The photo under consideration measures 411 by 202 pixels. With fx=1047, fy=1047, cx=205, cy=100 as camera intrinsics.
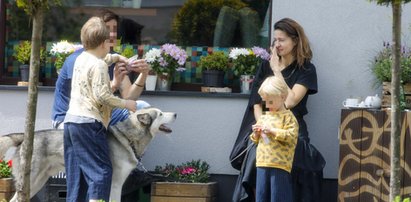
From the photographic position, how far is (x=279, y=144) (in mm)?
7902

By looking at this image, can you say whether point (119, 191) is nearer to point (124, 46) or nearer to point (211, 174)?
point (211, 174)

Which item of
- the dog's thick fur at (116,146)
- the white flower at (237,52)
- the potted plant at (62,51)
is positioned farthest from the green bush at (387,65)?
the potted plant at (62,51)

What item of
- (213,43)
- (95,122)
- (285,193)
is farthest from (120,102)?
(213,43)

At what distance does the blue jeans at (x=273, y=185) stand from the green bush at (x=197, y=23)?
2079 millimetres

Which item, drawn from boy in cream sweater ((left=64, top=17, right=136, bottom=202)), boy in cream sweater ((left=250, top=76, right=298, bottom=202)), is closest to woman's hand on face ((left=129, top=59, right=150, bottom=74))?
boy in cream sweater ((left=64, top=17, right=136, bottom=202))

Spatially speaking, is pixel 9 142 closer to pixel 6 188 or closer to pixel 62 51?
pixel 6 188

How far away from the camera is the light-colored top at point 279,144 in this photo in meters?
7.85

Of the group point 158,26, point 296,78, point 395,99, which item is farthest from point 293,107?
point 395,99

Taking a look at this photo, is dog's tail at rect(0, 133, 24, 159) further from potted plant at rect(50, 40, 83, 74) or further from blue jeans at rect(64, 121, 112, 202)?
potted plant at rect(50, 40, 83, 74)

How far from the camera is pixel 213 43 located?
9.70 meters

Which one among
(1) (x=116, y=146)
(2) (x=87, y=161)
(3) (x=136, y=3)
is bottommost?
(2) (x=87, y=161)

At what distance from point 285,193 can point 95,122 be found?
5.04ft

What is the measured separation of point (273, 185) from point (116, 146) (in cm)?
129

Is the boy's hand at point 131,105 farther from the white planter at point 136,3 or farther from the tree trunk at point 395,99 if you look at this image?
the tree trunk at point 395,99
